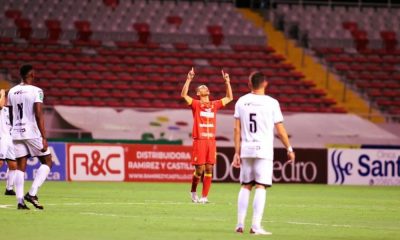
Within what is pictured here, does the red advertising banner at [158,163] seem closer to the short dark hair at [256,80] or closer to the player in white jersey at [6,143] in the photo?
the player in white jersey at [6,143]

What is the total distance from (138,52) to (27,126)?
27342 mm

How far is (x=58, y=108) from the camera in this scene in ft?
112

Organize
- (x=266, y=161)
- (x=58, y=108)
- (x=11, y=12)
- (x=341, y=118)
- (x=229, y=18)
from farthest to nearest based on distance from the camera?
(x=229, y=18) → (x=11, y=12) → (x=341, y=118) → (x=58, y=108) → (x=266, y=161)

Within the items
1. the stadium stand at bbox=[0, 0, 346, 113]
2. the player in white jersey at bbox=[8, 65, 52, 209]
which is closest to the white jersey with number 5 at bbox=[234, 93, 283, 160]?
the player in white jersey at bbox=[8, 65, 52, 209]

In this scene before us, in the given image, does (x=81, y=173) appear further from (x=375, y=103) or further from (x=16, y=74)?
(x=375, y=103)

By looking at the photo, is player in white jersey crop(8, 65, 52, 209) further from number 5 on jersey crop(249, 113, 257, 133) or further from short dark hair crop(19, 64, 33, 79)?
number 5 on jersey crop(249, 113, 257, 133)

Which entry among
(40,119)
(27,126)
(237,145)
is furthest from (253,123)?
(27,126)

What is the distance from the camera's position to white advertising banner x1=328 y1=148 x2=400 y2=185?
33094mm

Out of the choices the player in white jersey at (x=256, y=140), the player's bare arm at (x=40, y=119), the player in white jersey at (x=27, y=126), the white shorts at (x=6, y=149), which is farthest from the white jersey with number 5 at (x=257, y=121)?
the white shorts at (x=6, y=149)

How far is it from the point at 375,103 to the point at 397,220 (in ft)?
86.3

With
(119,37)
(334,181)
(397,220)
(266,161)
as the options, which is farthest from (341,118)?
(266,161)

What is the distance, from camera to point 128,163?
3222 centimetres

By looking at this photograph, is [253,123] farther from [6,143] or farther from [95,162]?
[95,162]

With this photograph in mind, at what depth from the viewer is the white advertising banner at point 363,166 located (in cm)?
3309
